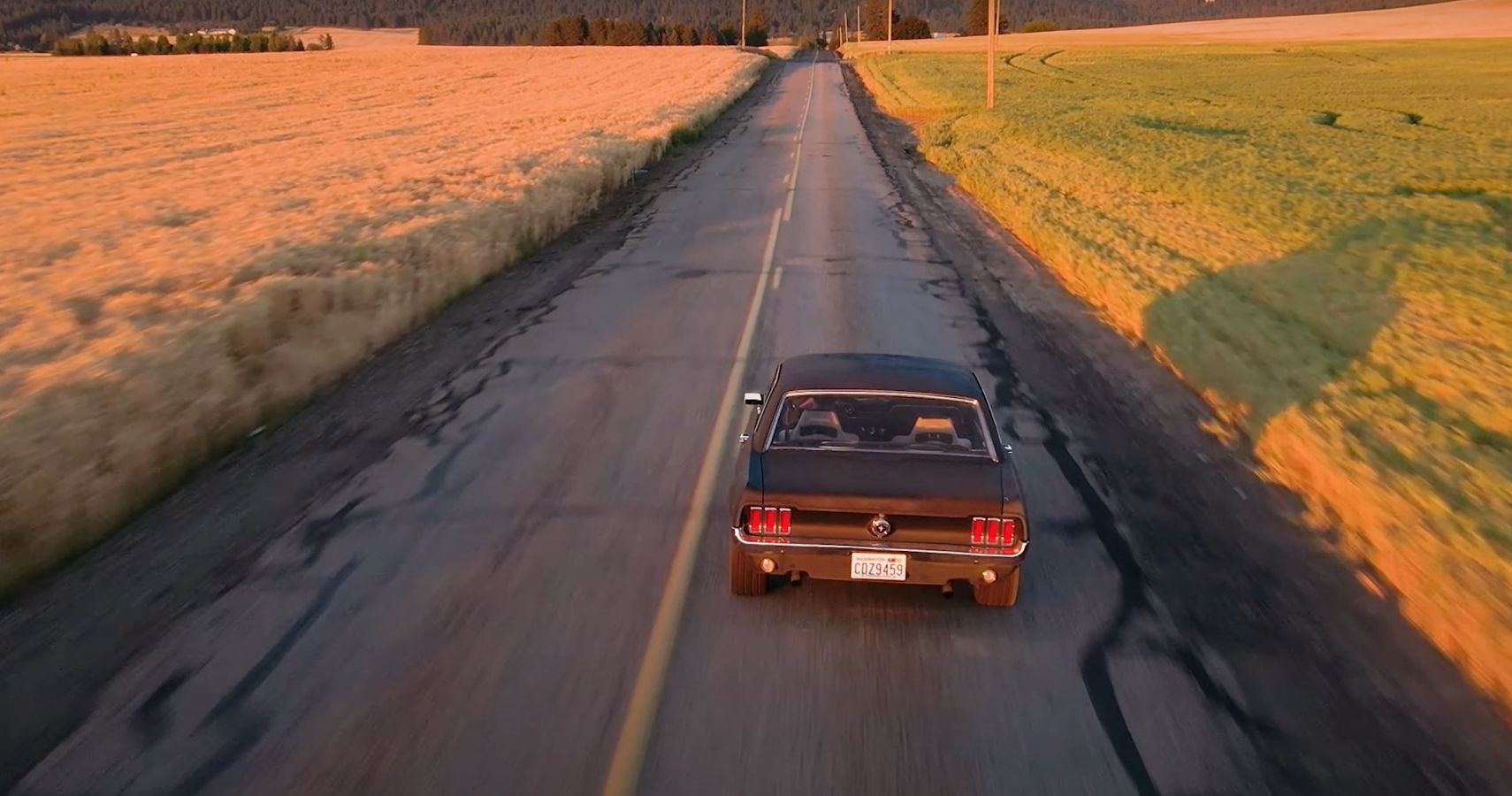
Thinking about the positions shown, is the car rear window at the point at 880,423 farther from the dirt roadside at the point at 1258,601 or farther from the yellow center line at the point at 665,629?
the dirt roadside at the point at 1258,601

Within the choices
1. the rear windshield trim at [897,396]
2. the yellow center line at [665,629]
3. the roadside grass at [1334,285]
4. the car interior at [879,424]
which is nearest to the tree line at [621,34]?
the roadside grass at [1334,285]

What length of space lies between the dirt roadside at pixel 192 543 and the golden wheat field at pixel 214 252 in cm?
30

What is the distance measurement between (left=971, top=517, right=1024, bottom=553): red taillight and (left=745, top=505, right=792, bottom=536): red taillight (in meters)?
1.03

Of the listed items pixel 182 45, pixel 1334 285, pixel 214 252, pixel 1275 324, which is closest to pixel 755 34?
pixel 182 45

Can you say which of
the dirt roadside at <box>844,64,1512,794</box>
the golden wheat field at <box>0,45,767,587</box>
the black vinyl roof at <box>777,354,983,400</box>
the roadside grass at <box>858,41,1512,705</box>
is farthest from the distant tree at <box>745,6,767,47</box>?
the black vinyl roof at <box>777,354,983,400</box>

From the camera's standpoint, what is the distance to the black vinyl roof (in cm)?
740

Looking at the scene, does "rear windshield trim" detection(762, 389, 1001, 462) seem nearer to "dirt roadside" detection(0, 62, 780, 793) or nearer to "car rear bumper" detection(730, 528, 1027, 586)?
"car rear bumper" detection(730, 528, 1027, 586)

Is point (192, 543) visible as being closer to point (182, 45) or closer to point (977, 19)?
point (182, 45)

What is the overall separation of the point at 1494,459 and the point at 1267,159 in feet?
72.3

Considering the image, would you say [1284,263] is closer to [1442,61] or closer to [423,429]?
[423,429]

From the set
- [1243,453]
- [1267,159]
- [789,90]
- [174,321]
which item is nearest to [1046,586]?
[1243,453]

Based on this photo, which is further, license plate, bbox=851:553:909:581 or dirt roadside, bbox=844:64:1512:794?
license plate, bbox=851:553:909:581

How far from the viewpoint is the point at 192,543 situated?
7.88 meters

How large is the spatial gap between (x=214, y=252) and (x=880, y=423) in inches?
425
